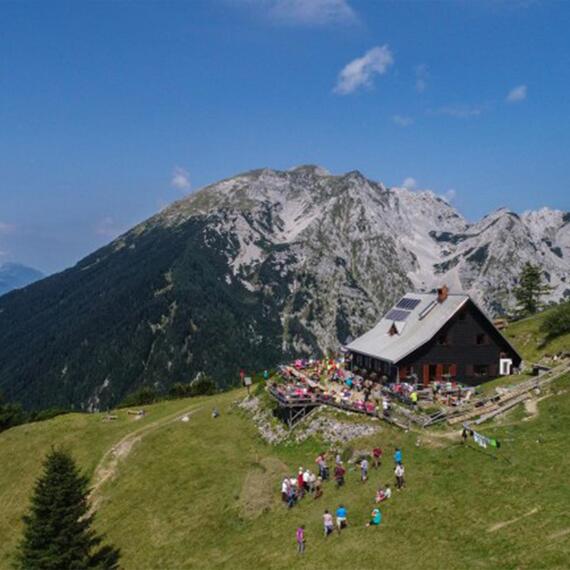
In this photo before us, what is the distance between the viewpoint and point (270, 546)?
116 ft

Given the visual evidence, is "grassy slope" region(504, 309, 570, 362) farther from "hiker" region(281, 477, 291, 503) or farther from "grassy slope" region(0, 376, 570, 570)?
"hiker" region(281, 477, 291, 503)

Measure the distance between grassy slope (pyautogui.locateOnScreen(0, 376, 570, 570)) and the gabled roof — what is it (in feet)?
51.1

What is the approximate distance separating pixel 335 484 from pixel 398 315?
3509 centimetres

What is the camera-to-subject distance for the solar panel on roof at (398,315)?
233 ft

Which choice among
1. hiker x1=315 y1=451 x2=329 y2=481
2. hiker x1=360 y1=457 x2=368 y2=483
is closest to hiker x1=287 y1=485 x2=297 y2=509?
hiker x1=315 y1=451 x2=329 y2=481

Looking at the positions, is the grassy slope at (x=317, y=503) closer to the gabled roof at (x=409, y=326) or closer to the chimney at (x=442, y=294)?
the gabled roof at (x=409, y=326)

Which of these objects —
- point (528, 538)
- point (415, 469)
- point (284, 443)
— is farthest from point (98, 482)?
point (528, 538)

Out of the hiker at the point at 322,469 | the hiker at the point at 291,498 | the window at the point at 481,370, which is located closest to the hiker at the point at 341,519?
the hiker at the point at 291,498

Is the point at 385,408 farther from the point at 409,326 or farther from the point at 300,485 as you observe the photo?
the point at 409,326

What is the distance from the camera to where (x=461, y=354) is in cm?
6450

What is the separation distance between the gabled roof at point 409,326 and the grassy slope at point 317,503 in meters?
15.6

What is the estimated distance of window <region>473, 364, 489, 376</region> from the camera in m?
65.1

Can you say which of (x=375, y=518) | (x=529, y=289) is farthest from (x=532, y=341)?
(x=375, y=518)

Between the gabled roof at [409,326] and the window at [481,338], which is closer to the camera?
the gabled roof at [409,326]
